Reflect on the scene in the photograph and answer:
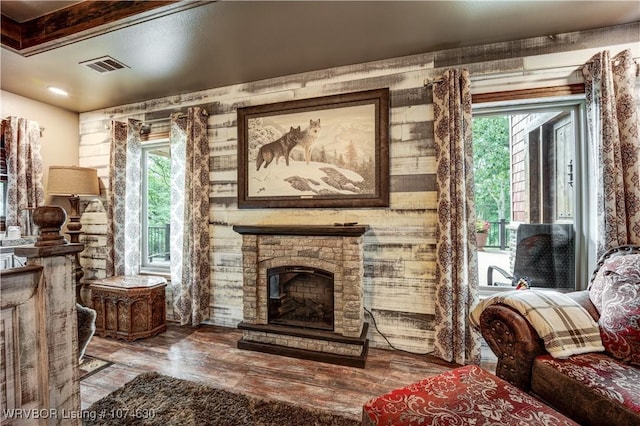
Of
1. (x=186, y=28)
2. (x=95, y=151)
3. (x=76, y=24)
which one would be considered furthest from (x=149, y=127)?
(x=186, y=28)

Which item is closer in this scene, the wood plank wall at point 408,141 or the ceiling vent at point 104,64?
the wood plank wall at point 408,141

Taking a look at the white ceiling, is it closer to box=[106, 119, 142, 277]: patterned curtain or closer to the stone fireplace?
box=[106, 119, 142, 277]: patterned curtain

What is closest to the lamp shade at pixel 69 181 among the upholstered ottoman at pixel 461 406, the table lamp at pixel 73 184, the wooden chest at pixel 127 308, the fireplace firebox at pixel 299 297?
the table lamp at pixel 73 184

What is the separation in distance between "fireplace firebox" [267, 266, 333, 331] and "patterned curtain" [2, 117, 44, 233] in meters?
3.04

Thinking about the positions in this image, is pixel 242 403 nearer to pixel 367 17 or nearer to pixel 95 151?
pixel 367 17

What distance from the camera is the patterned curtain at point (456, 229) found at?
2314 millimetres

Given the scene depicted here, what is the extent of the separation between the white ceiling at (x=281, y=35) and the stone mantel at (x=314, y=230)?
1531 millimetres

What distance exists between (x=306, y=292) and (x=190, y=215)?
1558mm

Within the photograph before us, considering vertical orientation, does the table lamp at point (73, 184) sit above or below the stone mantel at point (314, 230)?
above

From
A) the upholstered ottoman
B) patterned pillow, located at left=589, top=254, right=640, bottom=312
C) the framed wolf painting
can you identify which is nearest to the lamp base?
the upholstered ottoman

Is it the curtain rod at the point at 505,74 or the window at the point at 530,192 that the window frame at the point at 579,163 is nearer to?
the window at the point at 530,192

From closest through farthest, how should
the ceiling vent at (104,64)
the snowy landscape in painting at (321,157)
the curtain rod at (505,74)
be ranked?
1. the curtain rod at (505,74)
2. the ceiling vent at (104,64)
3. the snowy landscape in painting at (321,157)

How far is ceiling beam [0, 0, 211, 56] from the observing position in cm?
195

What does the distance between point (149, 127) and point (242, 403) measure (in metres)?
3.28
